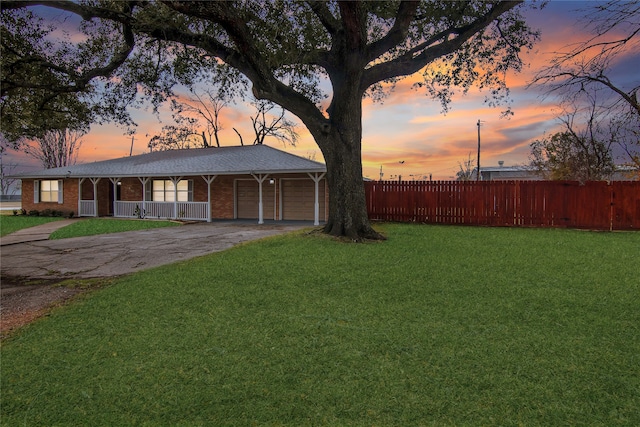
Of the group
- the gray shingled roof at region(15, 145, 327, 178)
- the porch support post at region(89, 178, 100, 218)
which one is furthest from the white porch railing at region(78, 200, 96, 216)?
the gray shingled roof at region(15, 145, 327, 178)

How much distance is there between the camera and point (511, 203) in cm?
1492

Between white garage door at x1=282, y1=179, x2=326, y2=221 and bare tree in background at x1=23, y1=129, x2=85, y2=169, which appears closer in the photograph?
white garage door at x1=282, y1=179, x2=326, y2=221

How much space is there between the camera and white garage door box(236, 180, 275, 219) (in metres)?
20.2

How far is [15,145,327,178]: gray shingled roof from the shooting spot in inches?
715

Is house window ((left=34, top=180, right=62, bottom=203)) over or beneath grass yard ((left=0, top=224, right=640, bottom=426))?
over

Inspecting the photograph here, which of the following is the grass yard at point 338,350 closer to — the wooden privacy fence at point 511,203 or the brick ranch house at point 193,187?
the wooden privacy fence at point 511,203

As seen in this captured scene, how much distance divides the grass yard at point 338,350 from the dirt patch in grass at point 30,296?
353 millimetres

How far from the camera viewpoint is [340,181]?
1063 centimetres

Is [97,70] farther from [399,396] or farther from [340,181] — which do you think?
[399,396]

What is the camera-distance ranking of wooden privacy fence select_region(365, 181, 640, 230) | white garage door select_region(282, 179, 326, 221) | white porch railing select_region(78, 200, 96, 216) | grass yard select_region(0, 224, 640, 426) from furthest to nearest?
white porch railing select_region(78, 200, 96, 216) → white garage door select_region(282, 179, 326, 221) → wooden privacy fence select_region(365, 181, 640, 230) → grass yard select_region(0, 224, 640, 426)

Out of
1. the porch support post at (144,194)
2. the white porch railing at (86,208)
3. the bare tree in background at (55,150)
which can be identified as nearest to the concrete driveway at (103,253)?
the porch support post at (144,194)

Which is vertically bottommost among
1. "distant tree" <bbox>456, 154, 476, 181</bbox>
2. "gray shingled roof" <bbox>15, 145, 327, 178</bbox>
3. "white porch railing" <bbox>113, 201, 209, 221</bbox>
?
"white porch railing" <bbox>113, 201, 209, 221</bbox>

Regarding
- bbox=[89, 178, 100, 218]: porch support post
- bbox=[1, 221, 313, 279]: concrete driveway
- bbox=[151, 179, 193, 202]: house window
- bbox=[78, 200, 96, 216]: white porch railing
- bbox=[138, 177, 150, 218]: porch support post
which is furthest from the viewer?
bbox=[78, 200, 96, 216]: white porch railing

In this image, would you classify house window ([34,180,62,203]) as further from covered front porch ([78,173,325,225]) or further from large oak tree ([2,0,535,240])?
large oak tree ([2,0,535,240])
